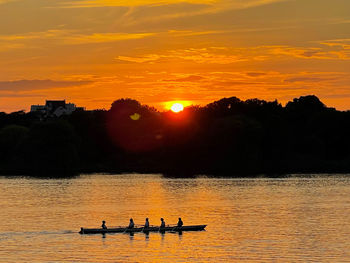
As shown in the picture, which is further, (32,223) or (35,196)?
(35,196)

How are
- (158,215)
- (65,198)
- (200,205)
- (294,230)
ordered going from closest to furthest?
(294,230) → (158,215) → (200,205) → (65,198)

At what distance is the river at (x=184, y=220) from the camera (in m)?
77.8

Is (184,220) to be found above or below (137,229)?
above

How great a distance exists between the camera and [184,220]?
108 meters

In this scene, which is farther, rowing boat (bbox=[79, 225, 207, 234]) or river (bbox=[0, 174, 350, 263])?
rowing boat (bbox=[79, 225, 207, 234])

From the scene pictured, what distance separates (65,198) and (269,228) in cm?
5941

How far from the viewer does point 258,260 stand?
73.3m

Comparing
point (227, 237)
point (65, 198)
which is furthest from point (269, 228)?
point (65, 198)

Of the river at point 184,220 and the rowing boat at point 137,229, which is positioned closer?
the river at point 184,220

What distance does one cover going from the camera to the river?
77.8m

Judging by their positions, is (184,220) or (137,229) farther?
(184,220)

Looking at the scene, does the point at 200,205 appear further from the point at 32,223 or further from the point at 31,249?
the point at 31,249

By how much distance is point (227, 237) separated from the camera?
88562mm

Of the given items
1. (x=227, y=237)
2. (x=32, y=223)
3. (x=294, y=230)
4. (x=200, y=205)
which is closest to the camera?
(x=227, y=237)
